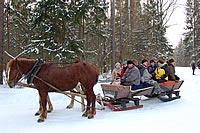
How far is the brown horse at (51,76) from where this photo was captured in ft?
13.6

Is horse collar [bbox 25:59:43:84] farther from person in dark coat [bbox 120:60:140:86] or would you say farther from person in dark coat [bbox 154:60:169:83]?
person in dark coat [bbox 154:60:169:83]

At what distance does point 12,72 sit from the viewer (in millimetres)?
4090

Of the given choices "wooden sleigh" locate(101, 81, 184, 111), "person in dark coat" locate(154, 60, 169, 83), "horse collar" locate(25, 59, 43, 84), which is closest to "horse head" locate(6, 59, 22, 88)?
"horse collar" locate(25, 59, 43, 84)

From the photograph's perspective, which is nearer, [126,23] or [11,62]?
[11,62]

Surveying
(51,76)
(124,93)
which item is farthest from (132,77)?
(51,76)

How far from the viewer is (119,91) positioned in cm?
477

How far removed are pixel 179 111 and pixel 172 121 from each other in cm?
95

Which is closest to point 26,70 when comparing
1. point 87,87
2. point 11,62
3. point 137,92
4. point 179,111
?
point 11,62

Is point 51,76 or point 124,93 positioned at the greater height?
point 51,76

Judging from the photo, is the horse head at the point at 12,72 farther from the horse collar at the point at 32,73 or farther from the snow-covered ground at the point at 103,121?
the snow-covered ground at the point at 103,121

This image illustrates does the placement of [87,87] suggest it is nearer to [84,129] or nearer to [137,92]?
[84,129]

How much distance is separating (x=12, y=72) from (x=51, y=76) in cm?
96

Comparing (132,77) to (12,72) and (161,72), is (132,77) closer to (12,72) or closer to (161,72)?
(161,72)

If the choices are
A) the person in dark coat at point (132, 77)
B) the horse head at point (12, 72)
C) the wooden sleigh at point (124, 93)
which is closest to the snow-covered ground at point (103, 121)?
the wooden sleigh at point (124, 93)
